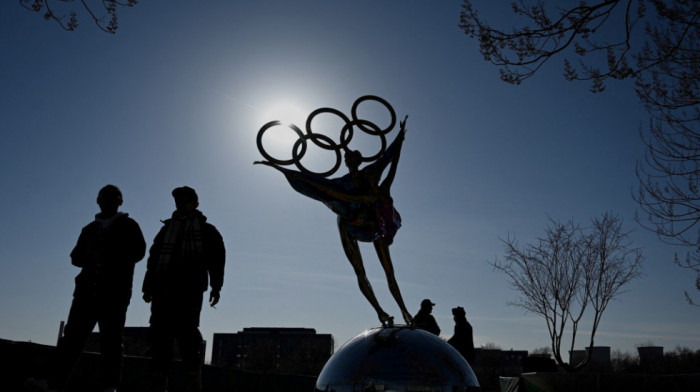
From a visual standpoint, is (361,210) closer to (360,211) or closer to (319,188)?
(360,211)

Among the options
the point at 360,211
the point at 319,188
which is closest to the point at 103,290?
the point at 319,188

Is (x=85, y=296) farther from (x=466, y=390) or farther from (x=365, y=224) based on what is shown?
(x=466, y=390)

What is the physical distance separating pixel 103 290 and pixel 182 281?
742 mm

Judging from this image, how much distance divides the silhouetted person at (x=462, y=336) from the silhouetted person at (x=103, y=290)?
16.4 feet

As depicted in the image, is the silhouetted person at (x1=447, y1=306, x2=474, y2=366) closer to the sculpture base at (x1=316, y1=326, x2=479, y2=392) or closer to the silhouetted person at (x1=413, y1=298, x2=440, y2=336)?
the silhouetted person at (x1=413, y1=298, x2=440, y2=336)

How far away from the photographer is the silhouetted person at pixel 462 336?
305 inches

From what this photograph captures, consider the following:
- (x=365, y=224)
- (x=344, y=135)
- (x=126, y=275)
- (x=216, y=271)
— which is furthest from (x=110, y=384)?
(x=344, y=135)

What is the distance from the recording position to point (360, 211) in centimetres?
513

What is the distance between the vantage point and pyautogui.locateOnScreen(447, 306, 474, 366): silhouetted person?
7754 mm

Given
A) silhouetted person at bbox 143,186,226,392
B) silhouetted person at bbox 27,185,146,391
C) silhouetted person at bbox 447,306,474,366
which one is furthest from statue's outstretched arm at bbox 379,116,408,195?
silhouetted person at bbox 447,306,474,366


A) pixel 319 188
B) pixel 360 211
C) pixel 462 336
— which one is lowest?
pixel 462 336

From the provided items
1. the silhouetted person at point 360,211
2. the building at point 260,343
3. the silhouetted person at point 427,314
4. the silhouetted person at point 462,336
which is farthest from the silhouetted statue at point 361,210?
the building at point 260,343

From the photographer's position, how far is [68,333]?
13.9 ft

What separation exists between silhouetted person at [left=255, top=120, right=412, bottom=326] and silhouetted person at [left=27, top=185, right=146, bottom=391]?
67.8 inches
